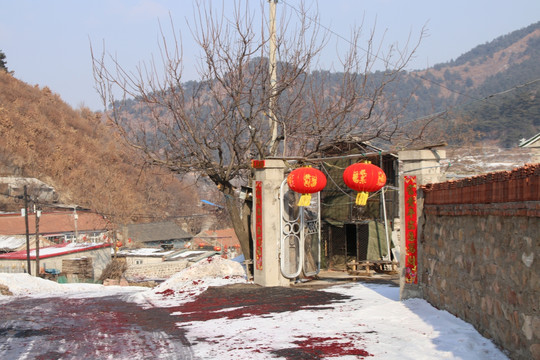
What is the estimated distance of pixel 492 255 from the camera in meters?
6.48

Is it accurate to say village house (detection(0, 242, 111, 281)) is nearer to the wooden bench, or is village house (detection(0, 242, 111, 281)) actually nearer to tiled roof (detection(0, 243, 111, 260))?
tiled roof (detection(0, 243, 111, 260))

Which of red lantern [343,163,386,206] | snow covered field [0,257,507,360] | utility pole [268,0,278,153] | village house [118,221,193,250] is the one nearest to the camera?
snow covered field [0,257,507,360]

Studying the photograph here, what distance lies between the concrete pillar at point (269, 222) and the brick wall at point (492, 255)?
5.86 m

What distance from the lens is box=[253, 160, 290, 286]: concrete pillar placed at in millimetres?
14492

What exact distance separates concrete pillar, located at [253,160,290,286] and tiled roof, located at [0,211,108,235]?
35497 mm

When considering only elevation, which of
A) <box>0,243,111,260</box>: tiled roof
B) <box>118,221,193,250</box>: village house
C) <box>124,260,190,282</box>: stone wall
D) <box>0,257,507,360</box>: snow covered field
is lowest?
<box>124,260,190,282</box>: stone wall

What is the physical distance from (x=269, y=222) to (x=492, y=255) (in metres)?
8.45

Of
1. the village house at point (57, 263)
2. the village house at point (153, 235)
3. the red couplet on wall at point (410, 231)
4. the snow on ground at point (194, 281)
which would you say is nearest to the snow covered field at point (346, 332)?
the red couplet on wall at point (410, 231)

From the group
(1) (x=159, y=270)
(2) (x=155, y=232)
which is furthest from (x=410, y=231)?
(2) (x=155, y=232)

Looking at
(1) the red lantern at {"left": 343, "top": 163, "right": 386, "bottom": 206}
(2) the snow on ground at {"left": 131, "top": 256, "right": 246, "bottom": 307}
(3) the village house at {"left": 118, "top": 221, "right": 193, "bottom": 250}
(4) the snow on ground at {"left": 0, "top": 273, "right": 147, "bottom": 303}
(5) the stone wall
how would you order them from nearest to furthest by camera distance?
(1) the red lantern at {"left": 343, "top": 163, "right": 386, "bottom": 206} → (2) the snow on ground at {"left": 131, "top": 256, "right": 246, "bottom": 307} → (4) the snow on ground at {"left": 0, "top": 273, "right": 147, "bottom": 303} → (5) the stone wall → (3) the village house at {"left": 118, "top": 221, "right": 193, "bottom": 250}

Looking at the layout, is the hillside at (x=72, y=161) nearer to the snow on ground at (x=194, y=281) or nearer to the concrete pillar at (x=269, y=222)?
the snow on ground at (x=194, y=281)

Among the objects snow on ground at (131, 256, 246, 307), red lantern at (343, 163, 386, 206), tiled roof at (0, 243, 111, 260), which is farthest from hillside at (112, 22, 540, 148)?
red lantern at (343, 163, 386, 206)

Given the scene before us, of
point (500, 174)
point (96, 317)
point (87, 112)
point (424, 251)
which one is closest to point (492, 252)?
point (500, 174)

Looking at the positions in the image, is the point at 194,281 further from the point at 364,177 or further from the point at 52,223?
the point at 52,223
